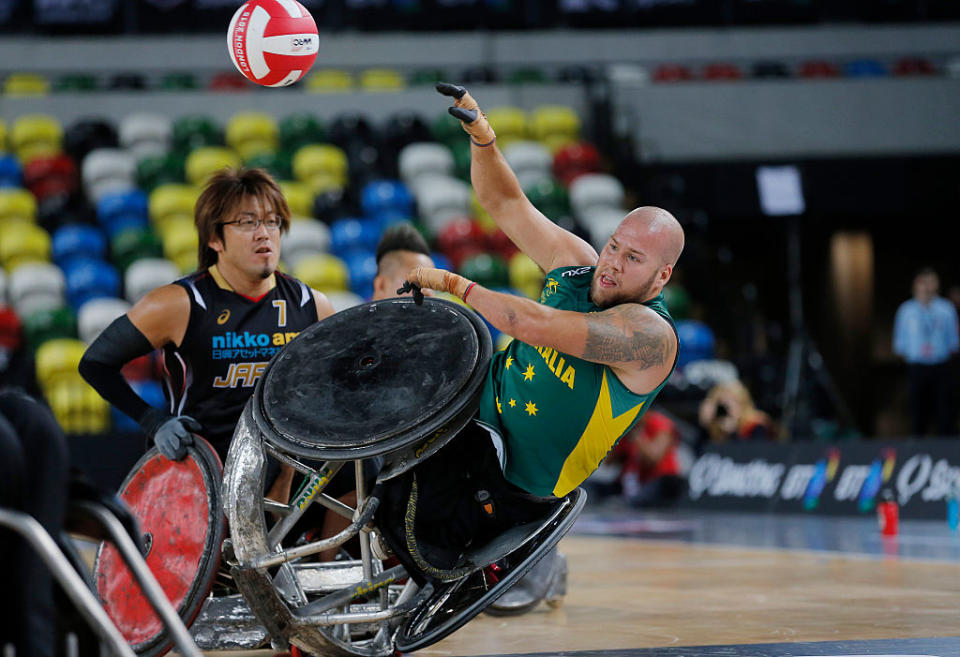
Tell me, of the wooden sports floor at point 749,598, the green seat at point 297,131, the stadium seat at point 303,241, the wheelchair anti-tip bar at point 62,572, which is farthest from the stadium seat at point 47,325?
the wheelchair anti-tip bar at point 62,572

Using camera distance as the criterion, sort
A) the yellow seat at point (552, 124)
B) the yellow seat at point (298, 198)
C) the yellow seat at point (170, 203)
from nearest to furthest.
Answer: the yellow seat at point (170, 203) → the yellow seat at point (298, 198) → the yellow seat at point (552, 124)

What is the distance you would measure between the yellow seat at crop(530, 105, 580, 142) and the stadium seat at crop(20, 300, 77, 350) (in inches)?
295

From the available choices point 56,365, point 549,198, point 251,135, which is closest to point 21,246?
point 56,365

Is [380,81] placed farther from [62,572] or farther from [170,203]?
[62,572]

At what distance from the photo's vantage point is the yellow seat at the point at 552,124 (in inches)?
709

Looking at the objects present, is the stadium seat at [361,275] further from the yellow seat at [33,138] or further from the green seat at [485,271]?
the yellow seat at [33,138]

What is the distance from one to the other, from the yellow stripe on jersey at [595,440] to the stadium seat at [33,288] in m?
10.7

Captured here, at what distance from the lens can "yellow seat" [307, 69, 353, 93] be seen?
18.7 meters

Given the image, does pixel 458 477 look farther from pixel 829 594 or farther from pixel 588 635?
pixel 829 594

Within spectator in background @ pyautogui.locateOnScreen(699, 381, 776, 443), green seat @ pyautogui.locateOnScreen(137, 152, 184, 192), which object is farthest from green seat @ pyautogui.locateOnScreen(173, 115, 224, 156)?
spectator in background @ pyautogui.locateOnScreen(699, 381, 776, 443)

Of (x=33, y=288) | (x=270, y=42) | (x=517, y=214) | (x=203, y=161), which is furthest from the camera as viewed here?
(x=203, y=161)

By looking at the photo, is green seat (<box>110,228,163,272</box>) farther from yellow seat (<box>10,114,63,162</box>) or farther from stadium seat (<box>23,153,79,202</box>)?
yellow seat (<box>10,114,63,162</box>)

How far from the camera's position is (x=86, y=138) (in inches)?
655

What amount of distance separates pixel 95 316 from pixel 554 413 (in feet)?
32.3
